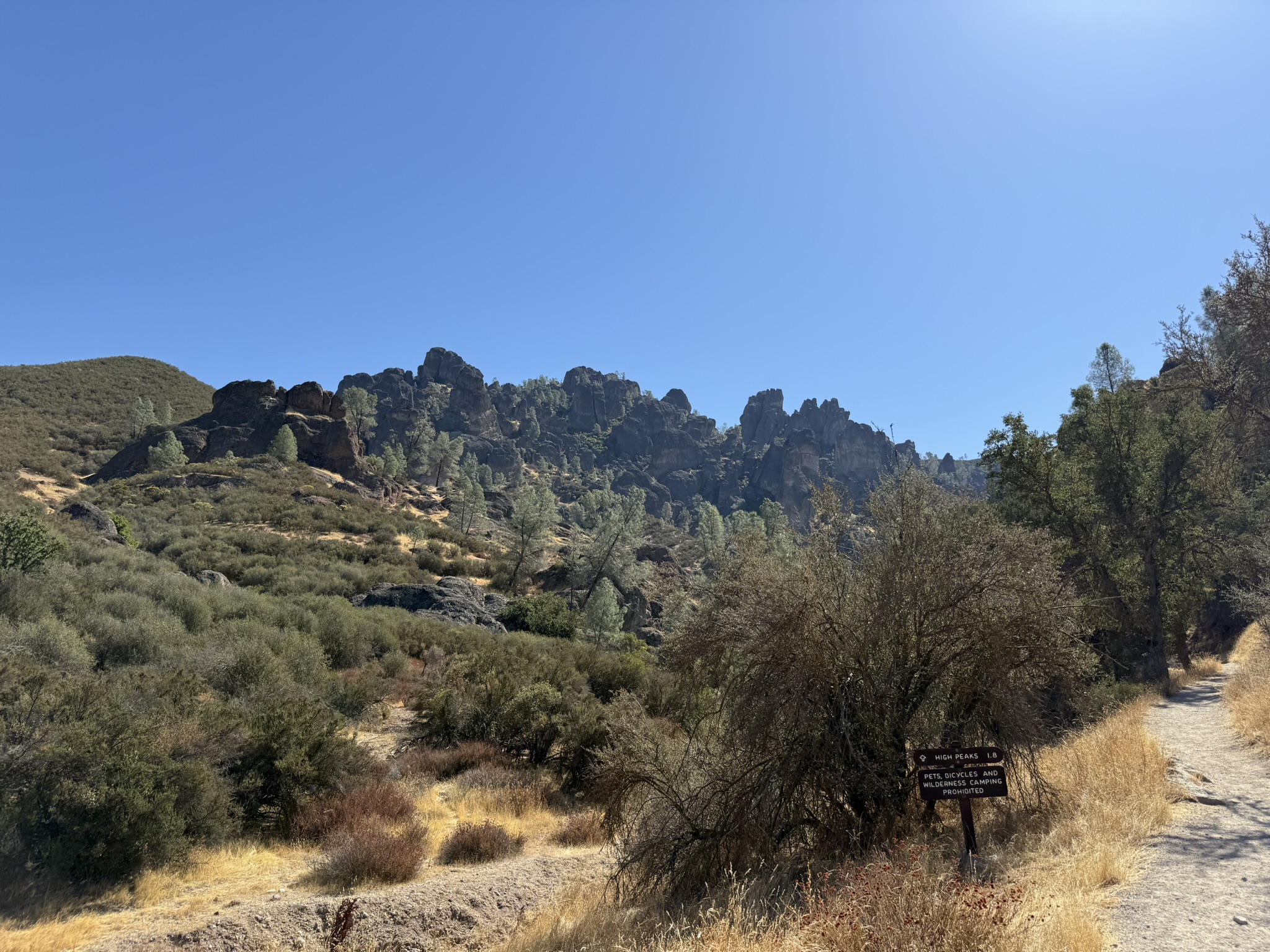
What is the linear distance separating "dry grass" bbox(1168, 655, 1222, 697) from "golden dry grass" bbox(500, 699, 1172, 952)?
11.3 meters

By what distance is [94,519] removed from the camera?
29.5m

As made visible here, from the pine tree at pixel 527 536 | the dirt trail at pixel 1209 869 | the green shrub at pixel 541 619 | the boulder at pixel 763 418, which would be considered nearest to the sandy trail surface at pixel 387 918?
the dirt trail at pixel 1209 869

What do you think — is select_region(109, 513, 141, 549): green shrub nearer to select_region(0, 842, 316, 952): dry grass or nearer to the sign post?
select_region(0, 842, 316, 952): dry grass

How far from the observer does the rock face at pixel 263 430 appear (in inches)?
2384

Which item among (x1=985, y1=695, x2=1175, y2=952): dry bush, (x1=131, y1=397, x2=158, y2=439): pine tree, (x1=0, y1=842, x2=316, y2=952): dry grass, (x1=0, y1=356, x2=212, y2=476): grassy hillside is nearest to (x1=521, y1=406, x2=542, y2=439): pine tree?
(x1=0, y1=356, x2=212, y2=476): grassy hillside

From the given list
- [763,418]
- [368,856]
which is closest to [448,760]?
[368,856]

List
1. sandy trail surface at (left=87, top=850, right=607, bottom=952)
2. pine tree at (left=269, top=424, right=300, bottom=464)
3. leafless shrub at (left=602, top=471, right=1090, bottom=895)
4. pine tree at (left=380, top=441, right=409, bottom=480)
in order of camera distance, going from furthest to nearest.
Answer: pine tree at (left=380, top=441, right=409, bottom=480), pine tree at (left=269, top=424, right=300, bottom=464), leafless shrub at (left=602, top=471, right=1090, bottom=895), sandy trail surface at (left=87, top=850, right=607, bottom=952)

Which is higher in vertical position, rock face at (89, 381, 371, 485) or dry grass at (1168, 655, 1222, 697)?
rock face at (89, 381, 371, 485)

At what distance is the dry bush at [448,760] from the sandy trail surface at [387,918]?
4.01 m

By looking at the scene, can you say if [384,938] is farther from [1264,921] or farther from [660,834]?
[1264,921]

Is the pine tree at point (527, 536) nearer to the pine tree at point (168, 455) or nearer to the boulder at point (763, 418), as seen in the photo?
the pine tree at point (168, 455)

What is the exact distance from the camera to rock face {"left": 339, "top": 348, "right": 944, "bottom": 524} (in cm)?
14812

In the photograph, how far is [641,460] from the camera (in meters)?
167

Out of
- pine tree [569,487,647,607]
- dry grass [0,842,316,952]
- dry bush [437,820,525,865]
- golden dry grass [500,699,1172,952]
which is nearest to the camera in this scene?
golden dry grass [500,699,1172,952]
